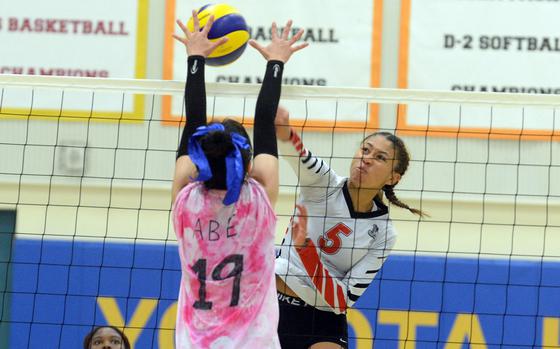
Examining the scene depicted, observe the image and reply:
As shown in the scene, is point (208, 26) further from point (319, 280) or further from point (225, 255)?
point (319, 280)

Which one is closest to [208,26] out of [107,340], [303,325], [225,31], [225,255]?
[225,31]

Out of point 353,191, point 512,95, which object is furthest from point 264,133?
point 512,95

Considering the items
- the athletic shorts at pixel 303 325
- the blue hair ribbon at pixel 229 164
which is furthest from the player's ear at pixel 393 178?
the blue hair ribbon at pixel 229 164

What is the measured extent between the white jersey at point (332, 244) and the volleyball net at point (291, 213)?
2.23m

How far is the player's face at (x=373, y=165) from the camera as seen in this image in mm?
4922

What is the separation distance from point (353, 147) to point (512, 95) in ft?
8.63

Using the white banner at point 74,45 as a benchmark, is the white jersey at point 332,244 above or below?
below

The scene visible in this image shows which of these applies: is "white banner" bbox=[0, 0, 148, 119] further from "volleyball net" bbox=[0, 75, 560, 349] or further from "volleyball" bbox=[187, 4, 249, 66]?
"volleyball" bbox=[187, 4, 249, 66]

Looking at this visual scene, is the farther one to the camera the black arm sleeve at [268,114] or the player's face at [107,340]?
the player's face at [107,340]

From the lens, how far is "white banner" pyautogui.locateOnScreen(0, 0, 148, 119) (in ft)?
25.7

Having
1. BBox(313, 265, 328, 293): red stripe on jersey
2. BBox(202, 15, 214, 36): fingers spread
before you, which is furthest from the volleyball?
BBox(313, 265, 328, 293): red stripe on jersey

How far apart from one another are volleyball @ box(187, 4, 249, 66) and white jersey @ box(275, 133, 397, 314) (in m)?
0.65

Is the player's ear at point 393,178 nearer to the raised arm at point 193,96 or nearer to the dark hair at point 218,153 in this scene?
the raised arm at point 193,96

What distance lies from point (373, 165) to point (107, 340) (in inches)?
80.2
